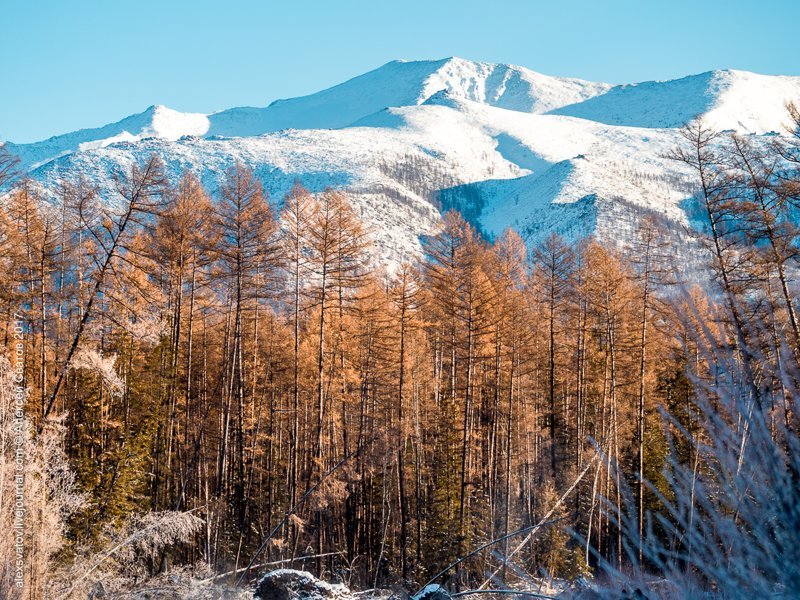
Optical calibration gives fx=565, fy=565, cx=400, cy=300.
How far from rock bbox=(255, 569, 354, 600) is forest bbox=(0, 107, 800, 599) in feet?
1.20

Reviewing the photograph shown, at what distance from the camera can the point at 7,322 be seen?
47.2ft

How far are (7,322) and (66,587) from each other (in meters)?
10.1

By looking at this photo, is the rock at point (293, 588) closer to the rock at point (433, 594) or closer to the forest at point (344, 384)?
the forest at point (344, 384)

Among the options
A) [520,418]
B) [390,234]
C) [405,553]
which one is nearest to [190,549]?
[405,553]

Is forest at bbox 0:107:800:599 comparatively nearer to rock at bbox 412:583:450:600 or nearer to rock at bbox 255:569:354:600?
rock at bbox 255:569:354:600

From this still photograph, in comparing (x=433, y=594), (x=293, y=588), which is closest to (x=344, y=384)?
(x=293, y=588)

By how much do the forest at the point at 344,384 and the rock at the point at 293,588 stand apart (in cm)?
37

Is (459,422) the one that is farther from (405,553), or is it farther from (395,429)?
(405,553)

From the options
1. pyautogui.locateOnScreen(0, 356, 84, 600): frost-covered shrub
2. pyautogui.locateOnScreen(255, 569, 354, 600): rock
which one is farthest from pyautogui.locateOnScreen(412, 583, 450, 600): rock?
pyautogui.locateOnScreen(0, 356, 84, 600): frost-covered shrub

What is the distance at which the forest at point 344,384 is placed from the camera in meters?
6.03

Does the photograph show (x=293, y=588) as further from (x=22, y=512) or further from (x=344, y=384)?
(x=344, y=384)

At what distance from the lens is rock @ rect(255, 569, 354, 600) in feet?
20.1

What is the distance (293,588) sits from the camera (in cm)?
620

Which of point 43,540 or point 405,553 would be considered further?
point 405,553
